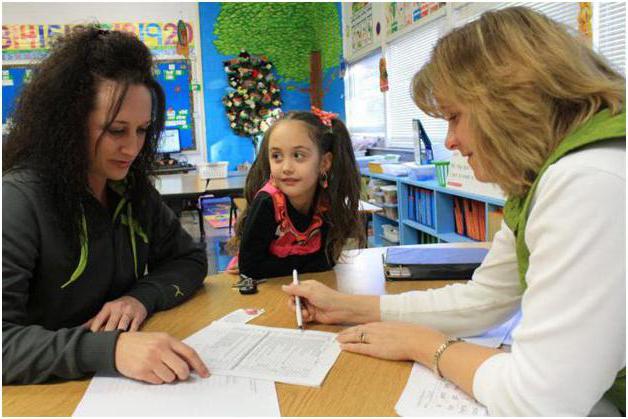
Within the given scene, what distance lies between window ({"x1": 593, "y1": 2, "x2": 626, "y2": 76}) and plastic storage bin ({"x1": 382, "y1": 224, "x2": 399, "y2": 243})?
2.24 m

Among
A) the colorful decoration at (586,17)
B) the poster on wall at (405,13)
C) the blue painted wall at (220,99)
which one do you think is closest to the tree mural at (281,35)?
the blue painted wall at (220,99)

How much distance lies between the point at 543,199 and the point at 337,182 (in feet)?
3.72

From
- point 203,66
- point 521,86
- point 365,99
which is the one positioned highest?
point 203,66

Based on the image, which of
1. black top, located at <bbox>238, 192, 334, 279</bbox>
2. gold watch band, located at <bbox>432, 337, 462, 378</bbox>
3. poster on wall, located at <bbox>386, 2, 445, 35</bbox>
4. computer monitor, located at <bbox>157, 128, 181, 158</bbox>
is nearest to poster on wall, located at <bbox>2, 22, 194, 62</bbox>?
computer monitor, located at <bbox>157, 128, 181, 158</bbox>

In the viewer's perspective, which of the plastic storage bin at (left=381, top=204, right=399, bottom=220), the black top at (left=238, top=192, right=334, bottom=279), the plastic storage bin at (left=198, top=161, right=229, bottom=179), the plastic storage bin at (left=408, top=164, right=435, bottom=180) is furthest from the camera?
the plastic storage bin at (left=198, top=161, right=229, bottom=179)

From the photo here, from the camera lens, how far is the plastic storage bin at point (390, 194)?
14.0ft

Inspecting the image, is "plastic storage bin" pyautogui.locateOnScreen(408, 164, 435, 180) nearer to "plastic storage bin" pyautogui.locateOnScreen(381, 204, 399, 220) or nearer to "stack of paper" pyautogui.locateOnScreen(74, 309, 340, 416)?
"plastic storage bin" pyautogui.locateOnScreen(381, 204, 399, 220)

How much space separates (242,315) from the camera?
A: 1206mm

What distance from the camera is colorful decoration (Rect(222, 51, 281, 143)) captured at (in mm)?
6680

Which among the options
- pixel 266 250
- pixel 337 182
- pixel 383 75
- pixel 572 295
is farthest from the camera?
pixel 383 75

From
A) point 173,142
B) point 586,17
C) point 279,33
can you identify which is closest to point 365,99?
point 279,33

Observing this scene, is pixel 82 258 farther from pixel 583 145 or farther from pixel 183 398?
pixel 583 145

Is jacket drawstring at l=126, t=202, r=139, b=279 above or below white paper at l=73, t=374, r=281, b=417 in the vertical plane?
above

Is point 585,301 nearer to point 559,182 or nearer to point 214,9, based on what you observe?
point 559,182
